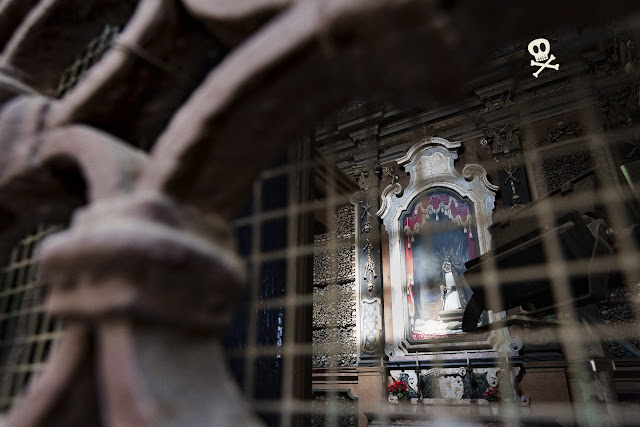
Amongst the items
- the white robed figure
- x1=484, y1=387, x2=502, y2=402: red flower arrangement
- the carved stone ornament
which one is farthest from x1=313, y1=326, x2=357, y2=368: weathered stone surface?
x1=484, y1=387, x2=502, y2=402: red flower arrangement

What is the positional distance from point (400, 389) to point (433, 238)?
144cm

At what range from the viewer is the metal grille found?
0.61 m

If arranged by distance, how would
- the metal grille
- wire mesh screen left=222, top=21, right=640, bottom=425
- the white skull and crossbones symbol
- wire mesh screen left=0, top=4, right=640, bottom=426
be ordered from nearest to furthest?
1. the metal grille
2. wire mesh screen left=0, top=4, right=640, bottom=426
3. wire mesh screen left=222, top=21, right=640, bottom=425
4. the white skull and crossbones symbol

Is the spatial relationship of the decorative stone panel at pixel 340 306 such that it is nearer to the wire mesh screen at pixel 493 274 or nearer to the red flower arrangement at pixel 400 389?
the wire mesh screen at pixel 493 274

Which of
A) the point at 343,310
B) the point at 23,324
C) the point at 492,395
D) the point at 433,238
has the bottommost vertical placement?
the point at 492,395

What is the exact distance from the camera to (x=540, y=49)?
358 centimetres

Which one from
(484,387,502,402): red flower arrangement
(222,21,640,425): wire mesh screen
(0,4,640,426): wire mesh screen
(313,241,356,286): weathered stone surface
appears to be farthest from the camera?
(313,241,356,286): weathered stone surface

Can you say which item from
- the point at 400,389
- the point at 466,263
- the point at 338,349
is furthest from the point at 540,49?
the point at 338,349

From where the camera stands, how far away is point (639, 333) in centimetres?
289

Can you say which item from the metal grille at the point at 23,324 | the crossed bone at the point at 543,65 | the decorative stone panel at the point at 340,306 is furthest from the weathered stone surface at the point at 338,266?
the metal grille at the point at 23,324

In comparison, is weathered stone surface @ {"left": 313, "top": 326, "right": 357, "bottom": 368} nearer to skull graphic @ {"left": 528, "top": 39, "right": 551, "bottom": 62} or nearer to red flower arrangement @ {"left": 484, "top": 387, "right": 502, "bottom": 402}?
red flower arrangement @ {"left": 484, "top": 387, "right": 502, "bottom": 402}

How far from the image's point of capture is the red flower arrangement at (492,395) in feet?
11.0

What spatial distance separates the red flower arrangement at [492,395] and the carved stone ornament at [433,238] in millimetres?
369

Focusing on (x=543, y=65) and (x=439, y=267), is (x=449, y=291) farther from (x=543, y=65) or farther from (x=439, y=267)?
(x=543, y=65)
